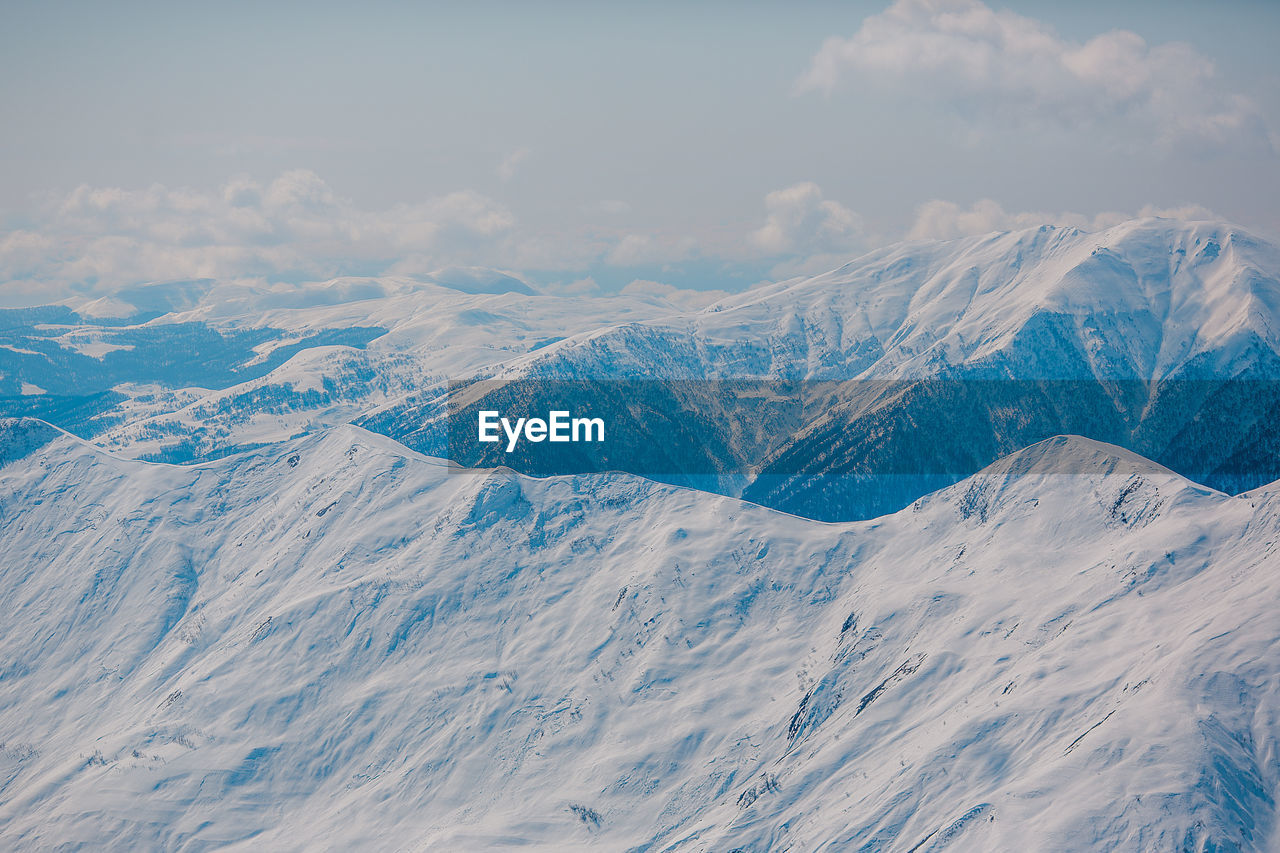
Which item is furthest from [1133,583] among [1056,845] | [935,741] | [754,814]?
[754,814]

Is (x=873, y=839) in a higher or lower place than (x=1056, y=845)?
lower

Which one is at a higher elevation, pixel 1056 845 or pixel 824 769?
pixel 1056 845

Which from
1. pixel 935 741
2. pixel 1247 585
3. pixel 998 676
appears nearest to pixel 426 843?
pixel 935 741

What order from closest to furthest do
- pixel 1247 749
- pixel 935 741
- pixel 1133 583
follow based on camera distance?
pixel 1247 749
pixel 935 741
pixel 1133 583

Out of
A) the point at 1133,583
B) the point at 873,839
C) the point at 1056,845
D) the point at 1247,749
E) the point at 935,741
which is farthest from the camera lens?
the point at 1133,583

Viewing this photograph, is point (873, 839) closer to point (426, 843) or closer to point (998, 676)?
point (998, 676)

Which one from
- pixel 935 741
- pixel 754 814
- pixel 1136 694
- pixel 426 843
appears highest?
pixel 1136 694

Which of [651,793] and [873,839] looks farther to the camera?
[651,793]

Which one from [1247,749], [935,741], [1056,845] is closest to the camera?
[1056,845]

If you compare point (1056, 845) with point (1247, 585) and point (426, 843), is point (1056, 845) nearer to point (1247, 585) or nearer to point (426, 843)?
point (1247, 585)
